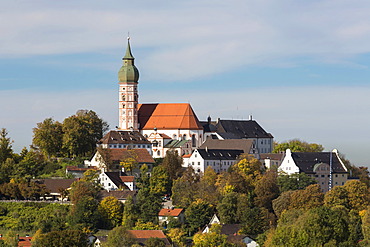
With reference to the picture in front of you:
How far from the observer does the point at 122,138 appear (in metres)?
116

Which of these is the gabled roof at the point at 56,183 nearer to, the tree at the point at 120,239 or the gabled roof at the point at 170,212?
the gabled roof at the point at 170,212

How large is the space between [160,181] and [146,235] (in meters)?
15.2

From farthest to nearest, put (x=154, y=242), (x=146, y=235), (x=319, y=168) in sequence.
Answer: (x=319, y=168)
(x=146, y=235)
(x=154, y=242)

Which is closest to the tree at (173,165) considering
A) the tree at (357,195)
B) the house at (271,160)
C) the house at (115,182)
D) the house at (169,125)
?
the house at (115,182)

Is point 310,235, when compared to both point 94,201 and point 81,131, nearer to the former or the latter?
point 94,201

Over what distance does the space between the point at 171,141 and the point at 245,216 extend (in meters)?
30.8

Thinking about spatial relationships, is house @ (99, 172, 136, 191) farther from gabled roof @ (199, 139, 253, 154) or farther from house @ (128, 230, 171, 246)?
house @ (128, 230, 171, 246)

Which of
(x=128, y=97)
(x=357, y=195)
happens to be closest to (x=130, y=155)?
(x=128, y=97)

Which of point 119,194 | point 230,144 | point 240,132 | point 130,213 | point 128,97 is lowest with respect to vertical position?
point 130,213

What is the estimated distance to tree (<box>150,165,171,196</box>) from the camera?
100m

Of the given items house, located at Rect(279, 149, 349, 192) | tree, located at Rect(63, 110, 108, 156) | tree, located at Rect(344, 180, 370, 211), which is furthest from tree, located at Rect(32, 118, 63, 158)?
tree, located at Rect(344, 180, 370, 211)

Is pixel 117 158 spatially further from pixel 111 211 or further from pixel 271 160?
pixel 271 160

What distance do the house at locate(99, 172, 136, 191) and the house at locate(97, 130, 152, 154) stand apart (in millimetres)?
10503

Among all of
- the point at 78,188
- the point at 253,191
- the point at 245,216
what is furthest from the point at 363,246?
the point at 78,188
